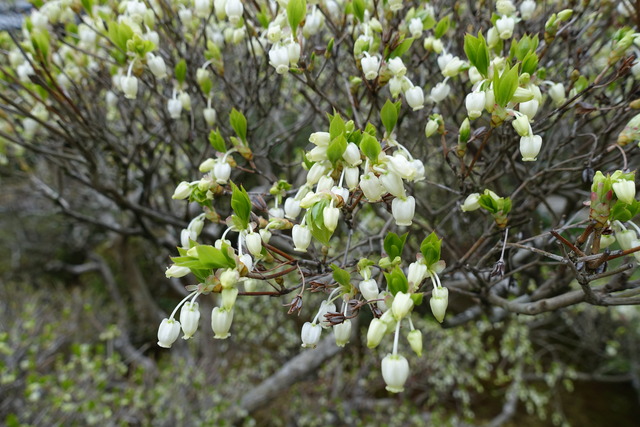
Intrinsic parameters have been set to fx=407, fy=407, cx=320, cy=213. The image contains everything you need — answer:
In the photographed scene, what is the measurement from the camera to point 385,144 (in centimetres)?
93

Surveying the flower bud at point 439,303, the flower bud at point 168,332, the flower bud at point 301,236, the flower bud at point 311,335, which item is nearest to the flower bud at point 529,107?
the flower bud at point 439,303

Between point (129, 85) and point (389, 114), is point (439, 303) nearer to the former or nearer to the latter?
point (389, 114)

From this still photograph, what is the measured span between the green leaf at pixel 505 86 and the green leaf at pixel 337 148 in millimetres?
341

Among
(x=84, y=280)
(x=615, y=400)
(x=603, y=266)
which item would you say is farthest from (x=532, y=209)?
(x=84, y=280)

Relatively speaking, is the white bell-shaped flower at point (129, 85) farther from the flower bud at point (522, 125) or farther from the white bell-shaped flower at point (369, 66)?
the flower bud at point (522, 125)

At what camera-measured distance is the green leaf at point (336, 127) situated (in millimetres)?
753

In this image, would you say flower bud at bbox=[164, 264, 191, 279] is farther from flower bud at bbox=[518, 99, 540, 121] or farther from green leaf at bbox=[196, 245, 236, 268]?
flower bud at bbox=[518, 99, 540, 121]

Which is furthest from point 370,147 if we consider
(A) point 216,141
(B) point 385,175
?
(A) point 216,141

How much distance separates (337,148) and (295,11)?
1.64 feet

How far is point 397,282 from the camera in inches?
28.4

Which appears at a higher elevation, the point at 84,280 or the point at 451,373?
the point at 84,280

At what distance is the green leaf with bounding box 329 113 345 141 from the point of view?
2.47 feet

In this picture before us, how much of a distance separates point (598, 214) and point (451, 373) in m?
3.43

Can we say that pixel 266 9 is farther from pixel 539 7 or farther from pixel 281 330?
pixel 281 330
